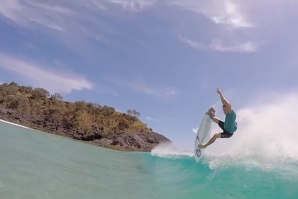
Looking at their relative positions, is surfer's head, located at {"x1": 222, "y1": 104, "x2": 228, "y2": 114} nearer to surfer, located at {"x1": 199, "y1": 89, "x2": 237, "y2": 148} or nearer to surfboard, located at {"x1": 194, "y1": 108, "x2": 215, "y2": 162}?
surfer, located at {"x1": 199, "y1": 89, "x2": 237, "y2": 148}

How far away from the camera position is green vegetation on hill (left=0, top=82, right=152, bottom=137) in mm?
61531

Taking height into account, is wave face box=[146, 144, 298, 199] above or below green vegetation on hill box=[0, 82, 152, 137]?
below

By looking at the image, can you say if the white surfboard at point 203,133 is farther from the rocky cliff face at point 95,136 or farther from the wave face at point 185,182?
the rocky cliff face at point 95,136

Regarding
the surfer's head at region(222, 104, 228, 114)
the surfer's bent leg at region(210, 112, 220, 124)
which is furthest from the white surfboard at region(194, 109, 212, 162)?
the surfer's head at region(222, 104, 228, 114)

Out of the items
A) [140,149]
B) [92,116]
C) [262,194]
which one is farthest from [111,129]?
[262,194]

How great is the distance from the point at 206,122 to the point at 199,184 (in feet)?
10.2

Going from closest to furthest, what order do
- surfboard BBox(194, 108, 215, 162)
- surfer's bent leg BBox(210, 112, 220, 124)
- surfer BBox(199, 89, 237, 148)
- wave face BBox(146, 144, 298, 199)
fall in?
wave face BBox(146, 144, 298, 199) → surfer BBox(199, 89, 237, 148) → surfer's bent leg BBox(210, 112, 220, 124) → surfboard BBox(194, 108, 215, 162)

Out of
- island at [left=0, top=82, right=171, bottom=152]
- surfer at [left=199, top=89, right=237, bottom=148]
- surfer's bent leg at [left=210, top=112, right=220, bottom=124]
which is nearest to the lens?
surfer at [left=199, top=89, right=237, bottom=148]

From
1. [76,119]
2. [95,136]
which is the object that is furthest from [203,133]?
[76,119]

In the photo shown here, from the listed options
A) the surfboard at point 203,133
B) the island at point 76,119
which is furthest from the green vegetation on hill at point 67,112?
the surfboard at point 203,133

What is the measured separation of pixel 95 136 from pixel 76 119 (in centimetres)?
702

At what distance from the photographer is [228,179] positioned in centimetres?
1008

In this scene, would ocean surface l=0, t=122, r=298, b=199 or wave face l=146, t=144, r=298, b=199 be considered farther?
wave face l=146, t=144, r=298, b=199

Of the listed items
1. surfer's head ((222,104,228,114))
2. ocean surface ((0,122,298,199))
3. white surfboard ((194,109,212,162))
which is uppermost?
surfer's head ((222,104,228,114))
